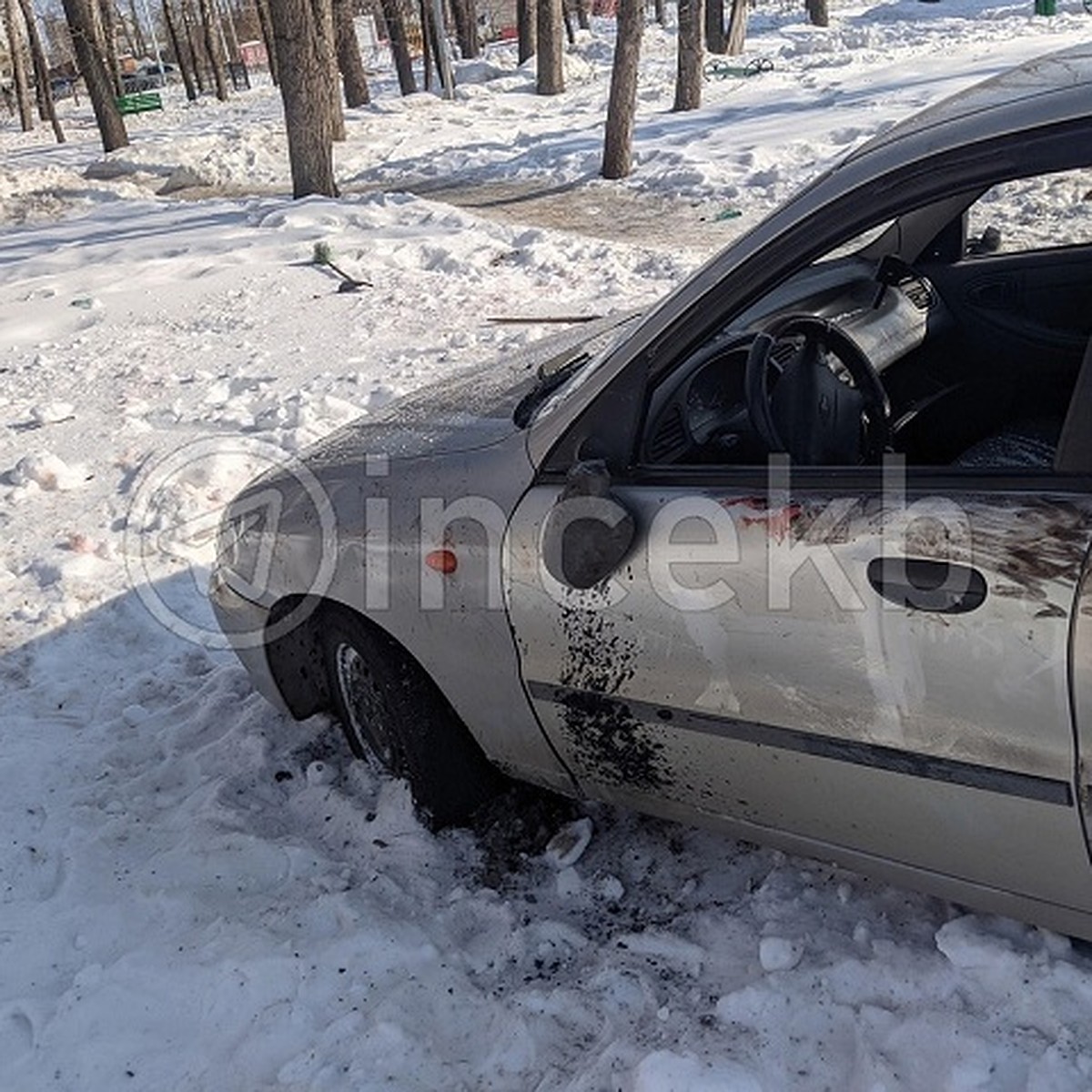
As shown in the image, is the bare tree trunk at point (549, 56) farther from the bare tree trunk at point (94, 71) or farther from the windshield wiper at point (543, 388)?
the windshield wiper at point (543, 388)

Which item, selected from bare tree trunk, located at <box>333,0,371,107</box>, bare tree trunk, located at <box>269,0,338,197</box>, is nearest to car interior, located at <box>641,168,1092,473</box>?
bare tree trunk, located at <box>269,0,338,197</box>

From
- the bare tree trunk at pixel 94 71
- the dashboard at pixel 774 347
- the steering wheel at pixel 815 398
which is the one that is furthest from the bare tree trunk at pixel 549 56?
the steering wheel at pixel 815 398

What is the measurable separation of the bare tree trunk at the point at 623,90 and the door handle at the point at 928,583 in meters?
11.5

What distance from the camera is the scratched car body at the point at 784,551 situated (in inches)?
78.0

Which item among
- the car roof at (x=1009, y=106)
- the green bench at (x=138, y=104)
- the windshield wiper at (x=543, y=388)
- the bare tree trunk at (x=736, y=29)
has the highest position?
the car roof at (x=1009, y=106)

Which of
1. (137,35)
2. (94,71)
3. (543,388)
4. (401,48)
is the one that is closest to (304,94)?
(94,71)

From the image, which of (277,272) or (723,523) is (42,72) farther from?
(723,523)

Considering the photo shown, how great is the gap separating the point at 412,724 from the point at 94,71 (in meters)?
19.5

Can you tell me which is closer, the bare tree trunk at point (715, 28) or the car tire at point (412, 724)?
the car tire at point (412, 724)

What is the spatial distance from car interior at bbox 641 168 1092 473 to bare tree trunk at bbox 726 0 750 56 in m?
24.5

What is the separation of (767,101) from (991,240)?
14.4 m

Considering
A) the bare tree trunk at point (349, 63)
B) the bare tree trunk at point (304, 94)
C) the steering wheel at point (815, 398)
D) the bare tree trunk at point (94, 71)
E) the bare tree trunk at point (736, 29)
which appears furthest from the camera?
the bare tree trunk at point (736, 29)

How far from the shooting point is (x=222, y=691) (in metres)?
3.97

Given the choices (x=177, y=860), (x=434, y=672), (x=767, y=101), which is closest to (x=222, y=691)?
(x=177, y=860)
